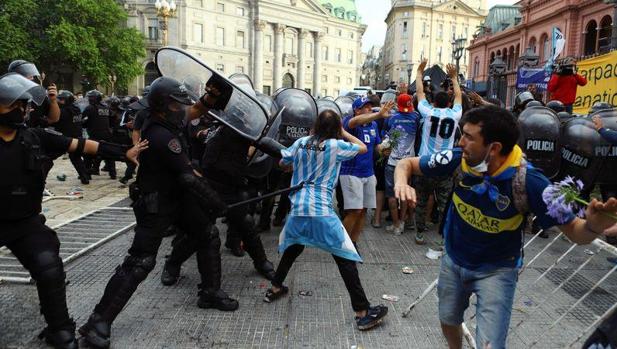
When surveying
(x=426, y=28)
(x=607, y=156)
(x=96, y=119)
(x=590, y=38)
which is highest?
(x=426, y=28)

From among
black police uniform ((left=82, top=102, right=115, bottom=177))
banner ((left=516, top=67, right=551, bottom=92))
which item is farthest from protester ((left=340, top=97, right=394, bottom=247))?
black police uniform ((left=82, top=102, right=115, bottom=177))

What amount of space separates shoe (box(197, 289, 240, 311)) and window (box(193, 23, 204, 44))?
2509 inches

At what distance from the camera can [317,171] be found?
13.6 feet

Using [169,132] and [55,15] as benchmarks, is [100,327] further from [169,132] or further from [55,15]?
[55,15]

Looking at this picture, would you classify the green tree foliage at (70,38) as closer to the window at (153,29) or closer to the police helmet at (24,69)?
the window at (153,29)

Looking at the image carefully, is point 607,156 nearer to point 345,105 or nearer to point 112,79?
point 345,105

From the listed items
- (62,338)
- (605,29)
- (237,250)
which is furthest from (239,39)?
(62,338)

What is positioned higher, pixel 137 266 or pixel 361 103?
pixel 361 103

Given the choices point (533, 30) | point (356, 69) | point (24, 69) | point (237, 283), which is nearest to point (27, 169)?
point (237, 283)

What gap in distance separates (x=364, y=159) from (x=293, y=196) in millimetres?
2154

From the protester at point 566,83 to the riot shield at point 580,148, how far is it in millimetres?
3311

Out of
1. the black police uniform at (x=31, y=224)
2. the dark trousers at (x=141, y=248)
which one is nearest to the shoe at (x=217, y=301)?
the dark trousers at (x=141, y=248)

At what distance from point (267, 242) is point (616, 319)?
5.12 meters

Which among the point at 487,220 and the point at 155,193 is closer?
the point at 487,220
